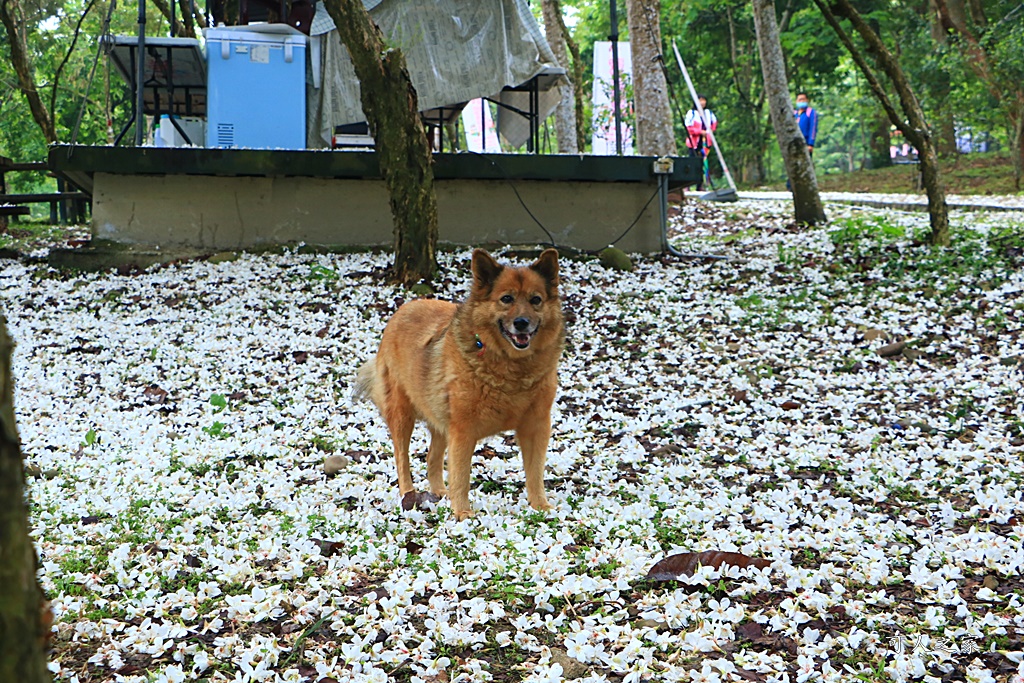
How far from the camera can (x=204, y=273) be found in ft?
37.0

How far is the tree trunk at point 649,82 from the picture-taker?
16.0 metres

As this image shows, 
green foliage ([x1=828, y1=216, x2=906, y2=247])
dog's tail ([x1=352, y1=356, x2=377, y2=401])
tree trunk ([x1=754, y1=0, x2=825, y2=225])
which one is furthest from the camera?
tree trunk ([x1=754, y1=0, x2=825, y2=225])

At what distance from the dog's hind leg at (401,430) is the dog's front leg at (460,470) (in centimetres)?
47

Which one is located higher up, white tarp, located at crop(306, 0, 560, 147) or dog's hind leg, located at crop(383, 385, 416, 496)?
white tarp, located at crop(306, 0, 560, 147)

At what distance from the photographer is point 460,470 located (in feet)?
15.8

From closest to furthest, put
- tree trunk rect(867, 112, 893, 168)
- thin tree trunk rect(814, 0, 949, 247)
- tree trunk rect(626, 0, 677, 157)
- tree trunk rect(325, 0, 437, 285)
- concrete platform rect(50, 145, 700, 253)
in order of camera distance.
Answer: tree trunk rect(325, 0, 437, 285)
concrete platform rect(50, 145, 700, 253)
thin tree trunk rect(814, 0, 949, 247)
tree trunk rect(626, 0, 677, 157)
tree trunk rect(867, 112, 893, 168)

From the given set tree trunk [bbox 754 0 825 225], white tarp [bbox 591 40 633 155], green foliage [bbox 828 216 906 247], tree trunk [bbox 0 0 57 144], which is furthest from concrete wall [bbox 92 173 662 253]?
white tarp [bbox 591 40 633 155]

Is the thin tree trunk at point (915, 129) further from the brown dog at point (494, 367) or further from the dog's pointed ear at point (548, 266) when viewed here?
the brown dog at point (494, 367)

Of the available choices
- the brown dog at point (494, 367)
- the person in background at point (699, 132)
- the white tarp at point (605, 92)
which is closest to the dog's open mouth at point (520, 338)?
the brown dog at point (494, 367)

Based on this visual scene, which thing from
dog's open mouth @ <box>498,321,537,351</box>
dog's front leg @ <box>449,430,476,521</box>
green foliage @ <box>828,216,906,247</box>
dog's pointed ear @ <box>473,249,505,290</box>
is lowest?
dog's front leg @ <box>449,430,476,521</box>

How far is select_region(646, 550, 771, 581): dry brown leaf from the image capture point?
13.2ft

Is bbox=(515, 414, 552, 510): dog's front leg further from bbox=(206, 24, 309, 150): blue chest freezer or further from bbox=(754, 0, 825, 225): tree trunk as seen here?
bbox=(754, 0, 825, 225): tree trunk

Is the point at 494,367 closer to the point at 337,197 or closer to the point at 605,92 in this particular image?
the point at 337,197

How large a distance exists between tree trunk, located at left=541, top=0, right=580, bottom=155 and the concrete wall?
6.99 metres
